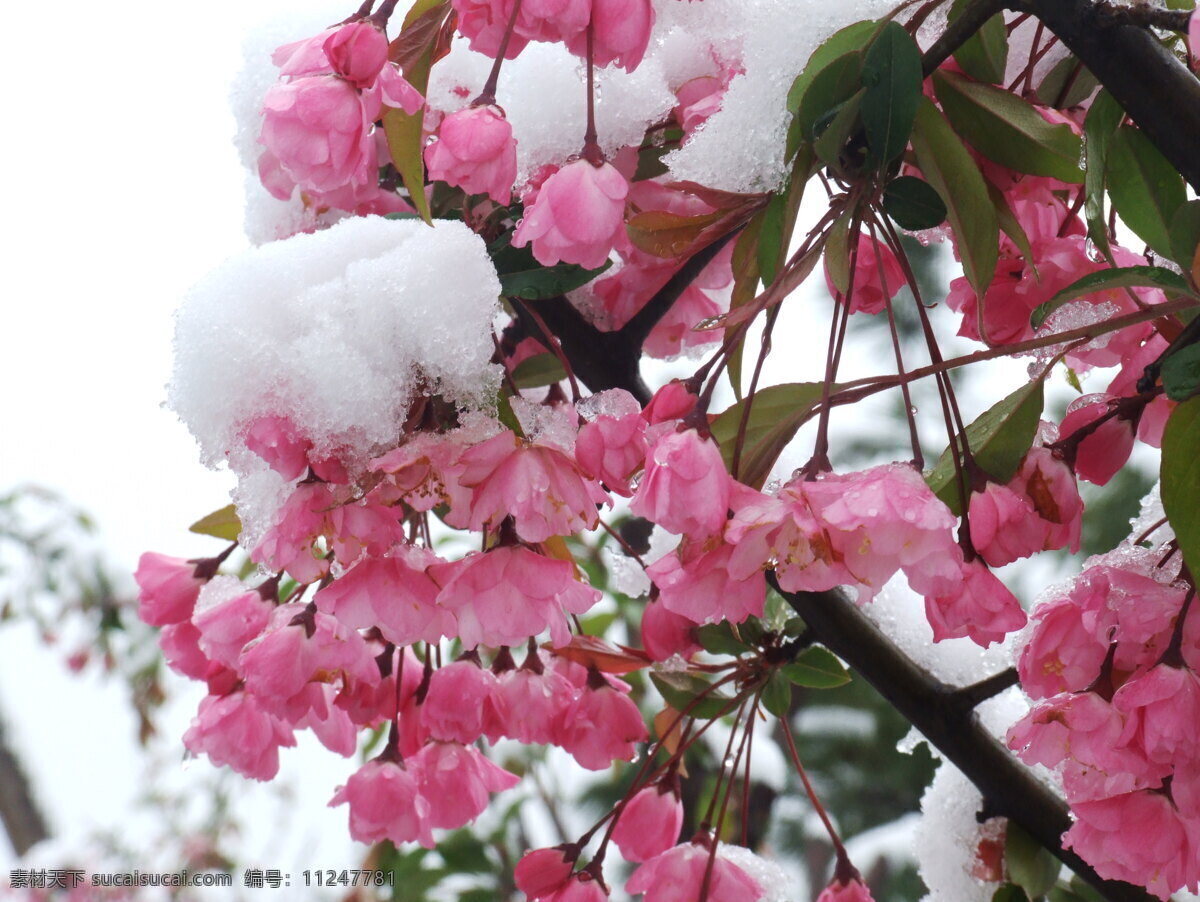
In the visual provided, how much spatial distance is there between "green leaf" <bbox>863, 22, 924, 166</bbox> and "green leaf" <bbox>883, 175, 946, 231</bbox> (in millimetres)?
44

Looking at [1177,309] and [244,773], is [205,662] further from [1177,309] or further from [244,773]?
[1177,309]

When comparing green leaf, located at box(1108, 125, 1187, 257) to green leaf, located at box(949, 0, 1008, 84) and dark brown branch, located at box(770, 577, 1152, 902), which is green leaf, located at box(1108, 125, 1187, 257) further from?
dark brown branch, located at box(770, 577, 1152, 902)

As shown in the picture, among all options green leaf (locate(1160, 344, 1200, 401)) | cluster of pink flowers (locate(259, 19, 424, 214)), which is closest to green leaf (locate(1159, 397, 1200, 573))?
green leaf (locate(1160, 344, 1200, 401))

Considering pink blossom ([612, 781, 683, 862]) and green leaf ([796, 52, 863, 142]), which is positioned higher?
green leaf ([796, 52, 863, 142])

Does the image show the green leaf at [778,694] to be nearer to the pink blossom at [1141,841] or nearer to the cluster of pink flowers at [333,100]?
the pink blossom at [1141,841]

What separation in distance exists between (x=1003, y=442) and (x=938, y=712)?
217mm

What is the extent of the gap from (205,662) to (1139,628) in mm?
532

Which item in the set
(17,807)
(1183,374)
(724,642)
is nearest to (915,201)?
(1183,374)

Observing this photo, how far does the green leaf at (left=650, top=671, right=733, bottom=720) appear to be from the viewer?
73 cm

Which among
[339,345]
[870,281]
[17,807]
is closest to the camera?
[339,345]

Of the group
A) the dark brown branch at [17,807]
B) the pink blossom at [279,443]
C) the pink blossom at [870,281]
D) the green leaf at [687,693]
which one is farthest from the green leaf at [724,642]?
the dark brown branch at [17,807]

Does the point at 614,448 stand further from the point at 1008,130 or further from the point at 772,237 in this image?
the point at 1008,130

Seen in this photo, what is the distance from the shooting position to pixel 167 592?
708 mm

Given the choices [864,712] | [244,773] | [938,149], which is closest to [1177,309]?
[938,149]
